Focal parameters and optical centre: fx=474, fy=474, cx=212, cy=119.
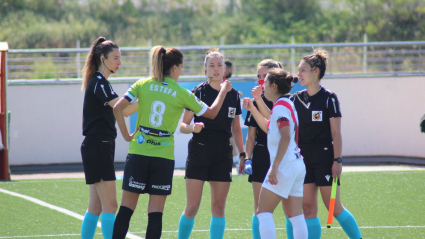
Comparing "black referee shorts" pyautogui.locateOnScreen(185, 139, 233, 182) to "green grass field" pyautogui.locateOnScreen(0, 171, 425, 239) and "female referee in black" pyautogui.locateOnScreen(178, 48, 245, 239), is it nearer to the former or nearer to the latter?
"female referee in black" pyautogui.locateOnScreen(178, 48, 245, 239)

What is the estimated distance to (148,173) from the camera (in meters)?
3.91

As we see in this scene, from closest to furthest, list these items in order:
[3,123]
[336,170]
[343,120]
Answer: [336,170] → [3,123] → [343,120]

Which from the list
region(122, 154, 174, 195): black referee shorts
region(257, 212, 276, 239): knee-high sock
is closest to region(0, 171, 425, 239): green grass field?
region(257, 212, 276, 239): knee-high sock

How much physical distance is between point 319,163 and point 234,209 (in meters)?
2.83

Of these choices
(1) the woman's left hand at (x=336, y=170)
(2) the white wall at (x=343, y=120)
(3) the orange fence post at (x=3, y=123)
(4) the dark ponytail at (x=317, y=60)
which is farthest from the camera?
(2) the white wall at (x=343, y=120)

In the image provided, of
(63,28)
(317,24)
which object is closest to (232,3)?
(317,24)

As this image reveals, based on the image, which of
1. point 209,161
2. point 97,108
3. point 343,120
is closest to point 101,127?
point 97,108

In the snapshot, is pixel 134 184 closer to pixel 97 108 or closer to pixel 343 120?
pixel 97 108

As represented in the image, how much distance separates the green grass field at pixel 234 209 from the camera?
220 inches

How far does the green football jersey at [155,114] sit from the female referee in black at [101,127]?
0.36 meters

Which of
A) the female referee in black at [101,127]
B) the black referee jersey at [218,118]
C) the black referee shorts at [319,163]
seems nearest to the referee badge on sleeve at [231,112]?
the black referee jersey at [218,118]

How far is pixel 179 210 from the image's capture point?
6.91 metres

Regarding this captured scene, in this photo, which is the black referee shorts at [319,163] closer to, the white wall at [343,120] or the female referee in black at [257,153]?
the female referee in black at [257,153]

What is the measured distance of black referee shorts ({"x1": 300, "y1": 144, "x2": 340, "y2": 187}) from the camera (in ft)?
14.2
